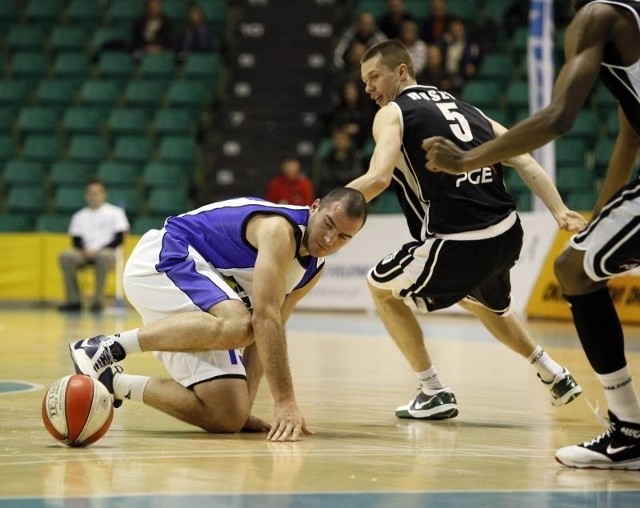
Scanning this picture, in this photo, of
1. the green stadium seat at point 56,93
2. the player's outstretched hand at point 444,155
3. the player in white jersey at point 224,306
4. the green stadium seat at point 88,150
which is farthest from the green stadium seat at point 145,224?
the player's outstretched hand at point 444,155

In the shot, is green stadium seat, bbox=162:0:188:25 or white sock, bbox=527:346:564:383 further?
green stadium seat, bbox=162:0:188:25

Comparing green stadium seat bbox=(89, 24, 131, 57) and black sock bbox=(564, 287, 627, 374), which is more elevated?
black sock bbox=(564, 287, 627, 374)

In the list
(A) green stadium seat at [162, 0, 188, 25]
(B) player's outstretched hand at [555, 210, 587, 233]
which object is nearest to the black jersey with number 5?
(B) player's outstretched hand at [555, 210, 587, 233]

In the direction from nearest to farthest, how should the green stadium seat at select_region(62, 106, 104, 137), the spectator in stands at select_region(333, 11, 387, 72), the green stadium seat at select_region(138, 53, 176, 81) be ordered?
the spectator in stands at select_region(333, 11, 387, 72) → the green stadium seat at select_region(62, 106, 104, 137) → the green stadium seat at select_region(138, 53, 176, 81)

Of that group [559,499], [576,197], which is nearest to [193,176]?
[576,197]

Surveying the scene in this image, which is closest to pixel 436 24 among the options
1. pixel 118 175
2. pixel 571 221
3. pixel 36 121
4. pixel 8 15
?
pixel 118 175

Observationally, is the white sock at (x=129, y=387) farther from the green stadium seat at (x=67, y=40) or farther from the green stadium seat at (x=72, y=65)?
the green stadium seat at (x=67, y=40)

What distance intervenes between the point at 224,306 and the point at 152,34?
14469 mm

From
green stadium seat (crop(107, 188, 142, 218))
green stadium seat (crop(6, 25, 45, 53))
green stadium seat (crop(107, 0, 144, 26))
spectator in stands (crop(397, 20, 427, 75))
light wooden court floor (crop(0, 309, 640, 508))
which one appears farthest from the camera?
green stadium seat (crop(107, 0, 144, 26))

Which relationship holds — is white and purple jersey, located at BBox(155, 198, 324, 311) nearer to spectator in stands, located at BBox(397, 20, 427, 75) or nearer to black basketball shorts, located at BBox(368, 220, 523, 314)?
black basketball shorts, located at BBox(368, 220, 523, 314)

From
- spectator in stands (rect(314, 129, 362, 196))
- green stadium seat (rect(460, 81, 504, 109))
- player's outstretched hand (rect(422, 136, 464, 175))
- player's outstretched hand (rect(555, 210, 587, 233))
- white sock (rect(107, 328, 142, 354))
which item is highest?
player's outstretched hand (rect(422, 136, 464, 175))

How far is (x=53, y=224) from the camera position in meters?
17.8

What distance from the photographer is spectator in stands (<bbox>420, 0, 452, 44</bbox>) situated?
56.5 ft

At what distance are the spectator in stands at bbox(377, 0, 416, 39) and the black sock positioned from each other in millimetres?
13035
